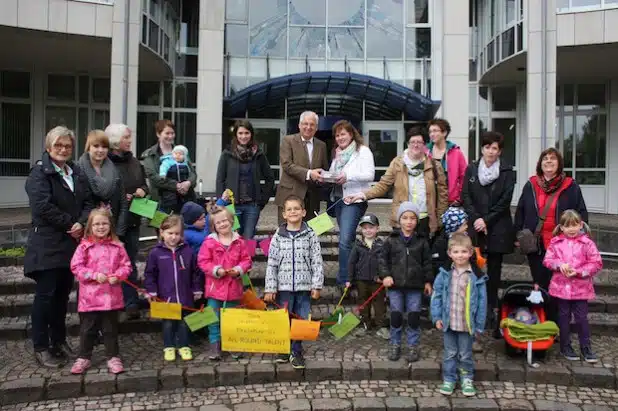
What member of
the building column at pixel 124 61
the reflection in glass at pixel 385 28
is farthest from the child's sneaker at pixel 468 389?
the reflection in glass at pixel 385 28

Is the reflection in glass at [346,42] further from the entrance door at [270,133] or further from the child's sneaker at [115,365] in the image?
the child's sneaker at [115,365]

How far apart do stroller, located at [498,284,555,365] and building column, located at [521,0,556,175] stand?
9.34 metres

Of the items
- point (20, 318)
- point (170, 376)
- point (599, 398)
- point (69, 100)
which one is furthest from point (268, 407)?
point (69, 100)

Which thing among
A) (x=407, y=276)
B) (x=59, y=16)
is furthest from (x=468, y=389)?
(x=59, y=16)

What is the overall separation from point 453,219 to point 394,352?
4.39ft

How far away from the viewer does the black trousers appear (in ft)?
14.4

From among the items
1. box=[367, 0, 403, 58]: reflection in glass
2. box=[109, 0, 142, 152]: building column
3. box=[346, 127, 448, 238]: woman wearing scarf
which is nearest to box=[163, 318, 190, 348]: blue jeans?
box=[346, 127, 448, 238]: woman wearing scarf

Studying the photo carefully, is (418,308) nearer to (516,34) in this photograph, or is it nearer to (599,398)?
(599,398)

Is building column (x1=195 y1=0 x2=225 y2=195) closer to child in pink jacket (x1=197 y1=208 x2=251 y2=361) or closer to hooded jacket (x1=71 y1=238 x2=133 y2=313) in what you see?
child in pink jacket (x1=197 y1=208 x2=251 y2=361)

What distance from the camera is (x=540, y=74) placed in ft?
43.6

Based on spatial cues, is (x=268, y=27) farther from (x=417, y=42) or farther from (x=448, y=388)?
(x=448, y=388)

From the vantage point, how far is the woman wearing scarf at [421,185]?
529 centimetres

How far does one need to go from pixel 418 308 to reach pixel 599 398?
5.21ft

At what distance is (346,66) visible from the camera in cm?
1812
